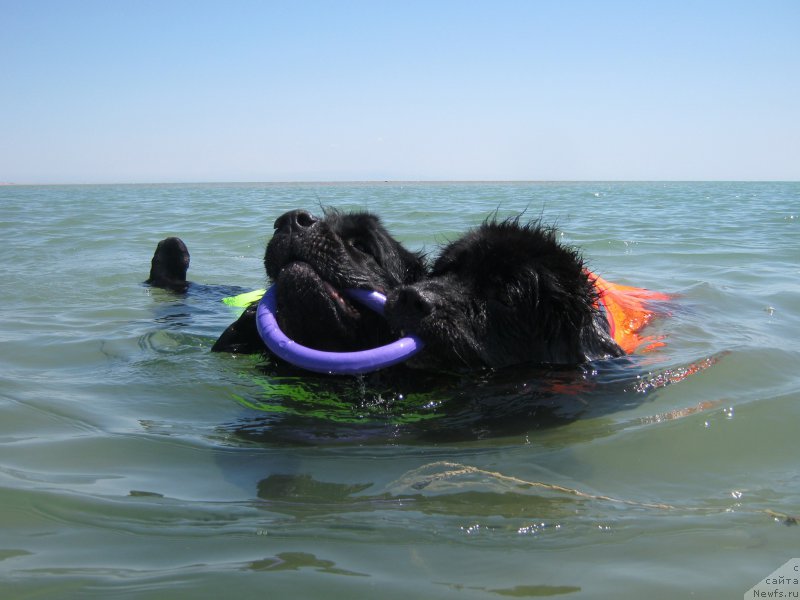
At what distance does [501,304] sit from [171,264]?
3.98m

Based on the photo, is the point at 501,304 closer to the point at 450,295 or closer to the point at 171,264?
the point at 450,295

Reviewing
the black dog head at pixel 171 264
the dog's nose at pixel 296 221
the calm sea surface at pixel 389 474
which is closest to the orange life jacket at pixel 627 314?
the calm sea surface at pixel 389 474

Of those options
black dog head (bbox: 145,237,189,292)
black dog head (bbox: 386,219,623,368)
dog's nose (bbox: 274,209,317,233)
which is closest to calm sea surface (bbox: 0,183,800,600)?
black dog head (bbox: 386,219,623,368)

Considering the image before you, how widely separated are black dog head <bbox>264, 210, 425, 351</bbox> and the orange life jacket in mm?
1312

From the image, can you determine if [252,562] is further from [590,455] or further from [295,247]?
[295,247]

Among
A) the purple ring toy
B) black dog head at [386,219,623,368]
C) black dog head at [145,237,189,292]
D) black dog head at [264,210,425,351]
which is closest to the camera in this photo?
the purple ring toy

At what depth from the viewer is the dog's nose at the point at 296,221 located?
12.5 ft

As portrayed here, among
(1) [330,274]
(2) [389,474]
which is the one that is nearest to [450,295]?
(1) [330,274]

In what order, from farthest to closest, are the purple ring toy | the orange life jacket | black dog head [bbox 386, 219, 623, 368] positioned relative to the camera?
the orange life jacket
black dog head [bbox 386, 219, 623, 368]
the purple ring toy

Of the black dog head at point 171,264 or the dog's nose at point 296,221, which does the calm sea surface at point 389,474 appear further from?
the black dog head at point 171,264

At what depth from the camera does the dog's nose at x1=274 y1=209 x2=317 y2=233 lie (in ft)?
12.5

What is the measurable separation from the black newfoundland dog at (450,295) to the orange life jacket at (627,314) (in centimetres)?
58

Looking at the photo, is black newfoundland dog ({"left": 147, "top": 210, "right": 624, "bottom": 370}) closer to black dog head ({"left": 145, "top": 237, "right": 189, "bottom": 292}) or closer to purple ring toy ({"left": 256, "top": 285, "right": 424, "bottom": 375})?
purple ring toy ({"left": 256, "top": 285, "right": 424, "bottom": 375})

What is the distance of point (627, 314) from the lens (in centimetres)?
548
